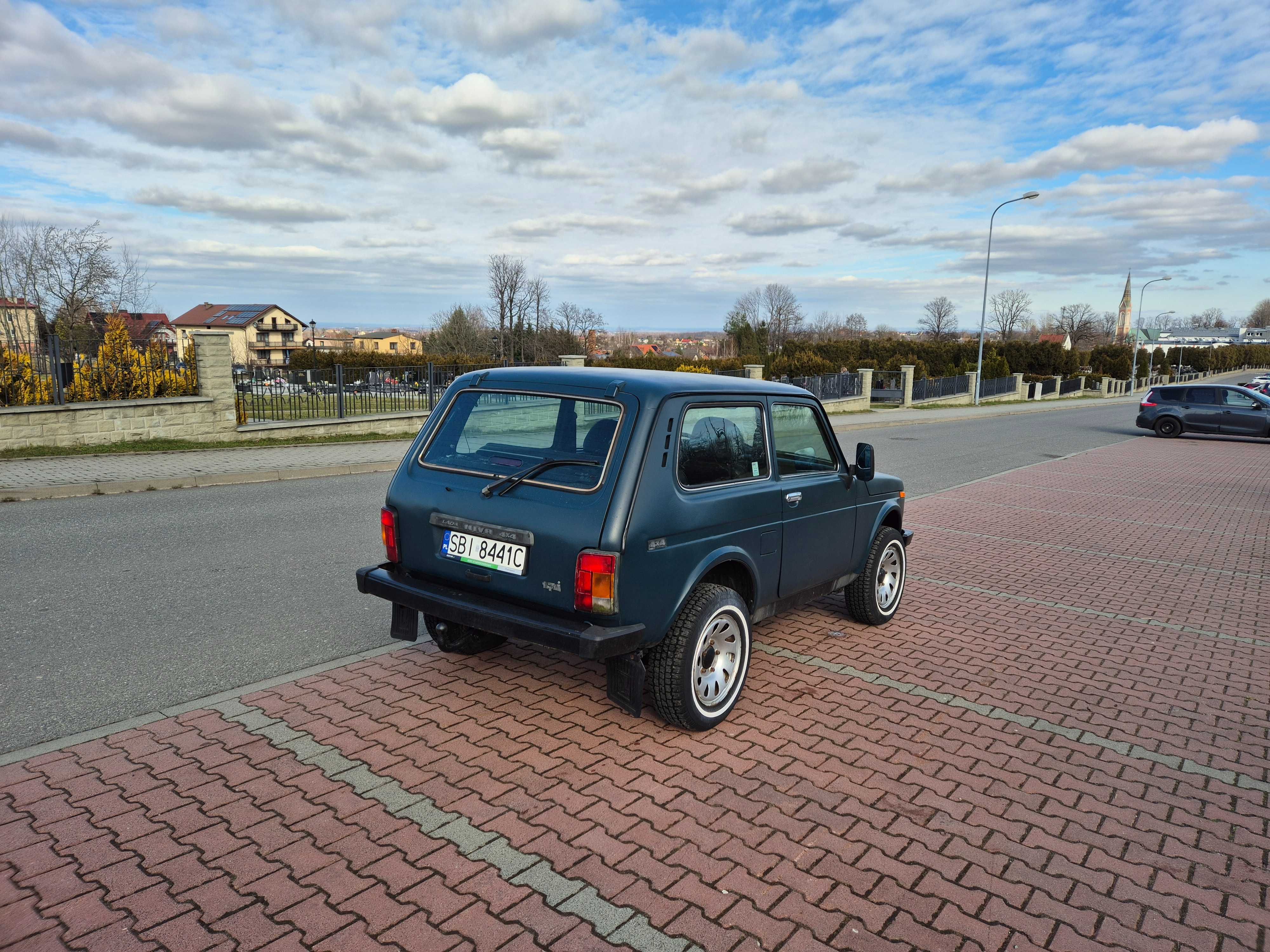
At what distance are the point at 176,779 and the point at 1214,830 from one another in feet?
14.1

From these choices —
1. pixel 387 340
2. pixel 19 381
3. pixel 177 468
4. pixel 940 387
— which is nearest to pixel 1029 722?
pixel 177 468

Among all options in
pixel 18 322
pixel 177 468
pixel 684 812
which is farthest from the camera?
pixel 18 322

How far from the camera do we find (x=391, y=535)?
166 inches

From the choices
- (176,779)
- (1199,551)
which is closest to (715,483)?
(176,779)

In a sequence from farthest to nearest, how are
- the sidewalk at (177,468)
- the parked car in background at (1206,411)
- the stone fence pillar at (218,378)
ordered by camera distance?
the parked car in background at (1206,411)
the stone fence pillar at (218,378)
the sidewalk at (177,468)

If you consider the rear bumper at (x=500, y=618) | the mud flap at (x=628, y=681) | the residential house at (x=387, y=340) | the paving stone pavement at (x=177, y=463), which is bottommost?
the paving stone pavement at (x=177, y=463)

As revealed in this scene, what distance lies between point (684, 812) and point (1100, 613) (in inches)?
Result: 177

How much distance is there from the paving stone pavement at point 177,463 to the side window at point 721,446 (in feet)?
31.4

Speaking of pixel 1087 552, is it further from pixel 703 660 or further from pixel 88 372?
pixel 88 372

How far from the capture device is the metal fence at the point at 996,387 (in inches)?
1689

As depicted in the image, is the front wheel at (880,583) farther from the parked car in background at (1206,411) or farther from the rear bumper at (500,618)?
the parked car in background at (1206,411)

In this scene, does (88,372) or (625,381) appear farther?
(88,372)

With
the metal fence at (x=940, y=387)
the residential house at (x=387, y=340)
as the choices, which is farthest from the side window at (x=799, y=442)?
the residential house at (x=387, y=340)

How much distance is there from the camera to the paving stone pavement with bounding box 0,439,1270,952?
2598mm
